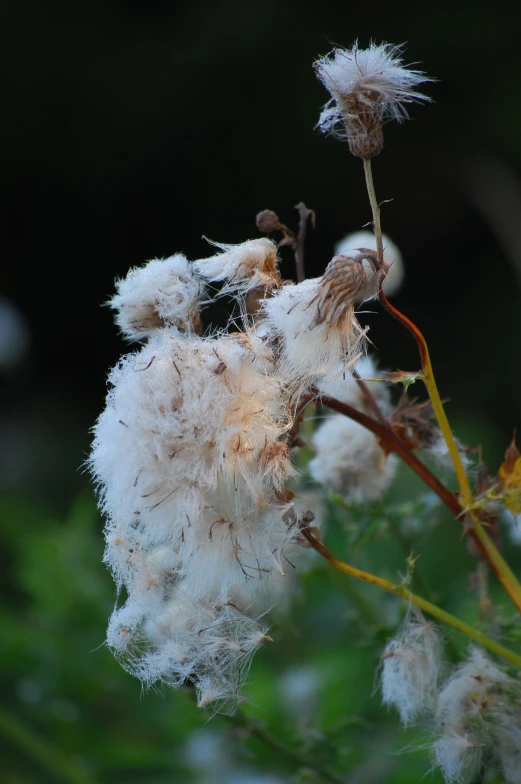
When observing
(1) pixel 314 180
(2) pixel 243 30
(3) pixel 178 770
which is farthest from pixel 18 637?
(2) pixel 243 30

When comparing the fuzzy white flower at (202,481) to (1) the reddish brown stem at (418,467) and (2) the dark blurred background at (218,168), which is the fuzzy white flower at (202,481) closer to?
(1) the reddish brown stem at (418,467)

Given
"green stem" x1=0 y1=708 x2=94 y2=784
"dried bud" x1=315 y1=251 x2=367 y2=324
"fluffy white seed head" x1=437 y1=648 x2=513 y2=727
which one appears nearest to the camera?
"dried bud" x1=315 y1=251 x2=367 y2=324

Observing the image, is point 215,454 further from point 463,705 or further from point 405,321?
point 463,705

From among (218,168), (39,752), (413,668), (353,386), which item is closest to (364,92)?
(353,386)

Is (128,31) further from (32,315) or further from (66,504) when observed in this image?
(66,504)

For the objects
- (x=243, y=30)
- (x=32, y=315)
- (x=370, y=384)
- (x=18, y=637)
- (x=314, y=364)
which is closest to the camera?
(x=314, y=364)

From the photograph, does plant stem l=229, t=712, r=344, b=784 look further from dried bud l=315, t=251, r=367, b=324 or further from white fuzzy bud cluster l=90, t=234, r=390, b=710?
dried bud l=315, t=251, r=367, b=324

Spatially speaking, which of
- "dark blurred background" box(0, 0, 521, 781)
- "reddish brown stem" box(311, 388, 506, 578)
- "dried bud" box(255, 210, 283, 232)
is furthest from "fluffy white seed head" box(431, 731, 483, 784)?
"dark blurred background" box(0, 0, 521, 781)
